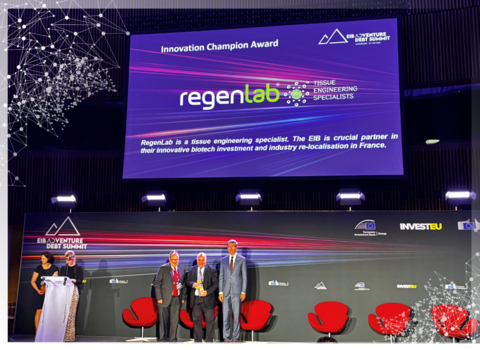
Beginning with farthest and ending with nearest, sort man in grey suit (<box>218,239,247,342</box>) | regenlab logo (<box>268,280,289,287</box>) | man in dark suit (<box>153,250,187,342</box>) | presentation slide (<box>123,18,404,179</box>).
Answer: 1. regenlab logo (<box>268,280,289,287</box>)
2. presentation slide (<box>123,18,404,179</box>)
3. man in dark suit (<box>153,250,187,342</box>)
4. man in grey suit (<box>218,239,247,342</box>)

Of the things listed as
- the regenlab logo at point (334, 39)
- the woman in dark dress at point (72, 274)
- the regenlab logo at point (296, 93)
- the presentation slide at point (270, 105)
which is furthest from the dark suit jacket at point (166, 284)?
the regenlab logo at point (334, 39)

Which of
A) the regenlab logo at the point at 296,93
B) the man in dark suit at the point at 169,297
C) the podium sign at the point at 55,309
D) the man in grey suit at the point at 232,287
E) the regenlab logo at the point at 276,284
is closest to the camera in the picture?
the podium sign at the point at 55,309

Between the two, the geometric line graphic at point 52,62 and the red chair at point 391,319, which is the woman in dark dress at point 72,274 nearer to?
the geometric line graphic at point 52,62

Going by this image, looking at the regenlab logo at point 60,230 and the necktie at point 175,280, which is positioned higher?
the regenlab logo at point 60,230

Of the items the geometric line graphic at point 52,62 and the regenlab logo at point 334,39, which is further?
the geometric line graphic at point 52,62

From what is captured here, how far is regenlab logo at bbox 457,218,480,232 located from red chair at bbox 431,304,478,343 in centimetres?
126

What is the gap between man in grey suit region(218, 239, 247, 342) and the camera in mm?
7043

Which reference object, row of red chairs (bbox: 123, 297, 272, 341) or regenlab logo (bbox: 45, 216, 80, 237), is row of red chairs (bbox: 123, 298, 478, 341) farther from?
regenlab logo (bbox: 45, 216, 80, 237)

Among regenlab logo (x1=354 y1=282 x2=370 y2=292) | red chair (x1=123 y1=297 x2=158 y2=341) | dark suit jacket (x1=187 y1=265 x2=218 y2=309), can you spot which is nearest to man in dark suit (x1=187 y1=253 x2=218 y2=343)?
dark suit jacket (x1=187 y1=265 x2=218 y2=309)

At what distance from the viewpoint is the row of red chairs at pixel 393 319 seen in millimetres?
6676

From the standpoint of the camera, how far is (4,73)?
7.76 metres

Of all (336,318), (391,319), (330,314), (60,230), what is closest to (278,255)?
(330,314)

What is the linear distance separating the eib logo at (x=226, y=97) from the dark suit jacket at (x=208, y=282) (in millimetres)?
2750

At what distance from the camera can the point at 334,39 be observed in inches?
304
